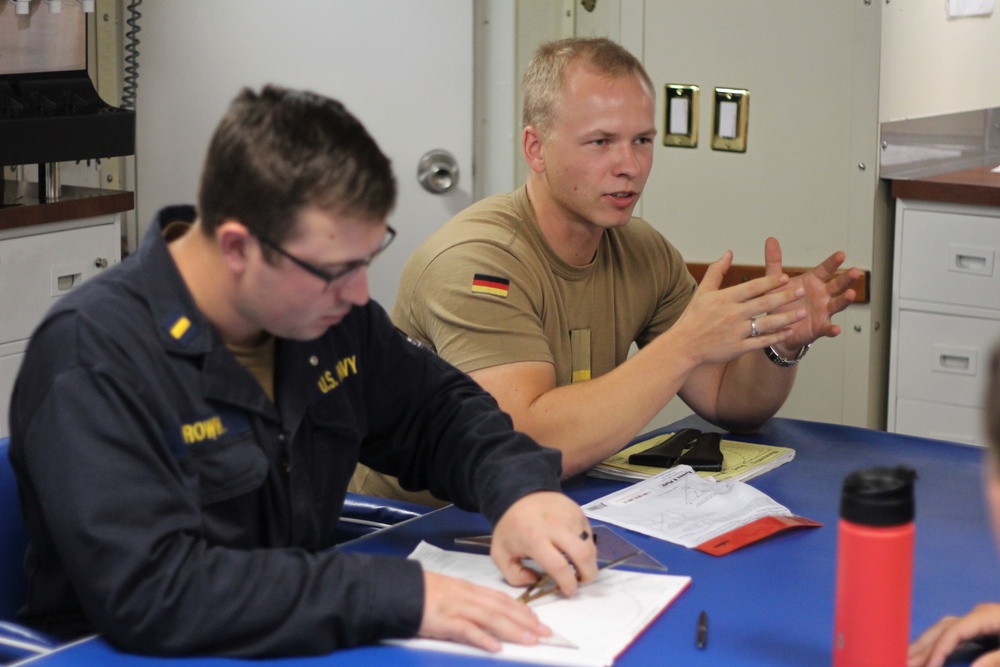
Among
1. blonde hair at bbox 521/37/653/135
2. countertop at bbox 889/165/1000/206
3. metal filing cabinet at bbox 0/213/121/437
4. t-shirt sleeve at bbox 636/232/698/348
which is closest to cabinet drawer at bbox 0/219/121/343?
metal filing cabinet at bbox 0/213/121/437

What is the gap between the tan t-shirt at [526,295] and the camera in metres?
1.86

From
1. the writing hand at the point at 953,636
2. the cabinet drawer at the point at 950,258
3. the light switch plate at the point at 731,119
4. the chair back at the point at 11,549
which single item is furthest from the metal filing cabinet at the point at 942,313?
the chair back at the point at 11,549

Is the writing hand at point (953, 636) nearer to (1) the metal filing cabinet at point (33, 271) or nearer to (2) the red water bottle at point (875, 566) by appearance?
(2) the red water bottle at point (875, 566)

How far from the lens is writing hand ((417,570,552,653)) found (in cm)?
116

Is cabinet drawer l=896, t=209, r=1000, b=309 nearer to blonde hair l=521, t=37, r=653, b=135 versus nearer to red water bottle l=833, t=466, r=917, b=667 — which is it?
blonde hair l=521, t=37, r=653, b=135

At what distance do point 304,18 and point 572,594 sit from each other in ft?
7.02

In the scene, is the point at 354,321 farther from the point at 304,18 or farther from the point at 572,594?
the point at 304,18

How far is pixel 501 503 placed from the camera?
1398 mm

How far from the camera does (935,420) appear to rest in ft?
9.86

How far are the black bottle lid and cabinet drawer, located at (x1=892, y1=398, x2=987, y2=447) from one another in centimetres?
205

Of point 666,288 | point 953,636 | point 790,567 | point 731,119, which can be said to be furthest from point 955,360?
point 953,636

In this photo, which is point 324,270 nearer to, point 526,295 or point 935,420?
point 526,295

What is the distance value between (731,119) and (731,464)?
149cm

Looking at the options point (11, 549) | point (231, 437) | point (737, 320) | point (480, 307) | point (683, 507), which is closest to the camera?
point (231, 437)
